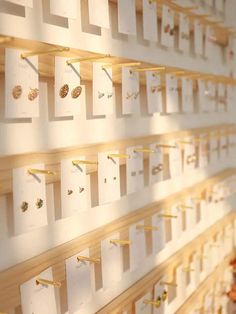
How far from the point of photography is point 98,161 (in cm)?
127

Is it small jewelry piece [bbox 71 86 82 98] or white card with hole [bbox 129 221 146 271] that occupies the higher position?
small jewelry piece [bbox 71 86 82 98]

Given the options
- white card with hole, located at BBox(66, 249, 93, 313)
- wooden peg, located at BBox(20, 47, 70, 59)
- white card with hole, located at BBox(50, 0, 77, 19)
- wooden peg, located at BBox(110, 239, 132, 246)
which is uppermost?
white card with hole, located at BBox(50, 0, 77, 19)

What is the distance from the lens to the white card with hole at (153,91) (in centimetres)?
149

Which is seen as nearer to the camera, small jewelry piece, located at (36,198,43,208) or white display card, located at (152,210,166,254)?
small jewelry piece, located at (36,198,43,208)

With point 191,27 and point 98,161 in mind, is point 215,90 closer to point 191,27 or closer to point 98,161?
point 191,27

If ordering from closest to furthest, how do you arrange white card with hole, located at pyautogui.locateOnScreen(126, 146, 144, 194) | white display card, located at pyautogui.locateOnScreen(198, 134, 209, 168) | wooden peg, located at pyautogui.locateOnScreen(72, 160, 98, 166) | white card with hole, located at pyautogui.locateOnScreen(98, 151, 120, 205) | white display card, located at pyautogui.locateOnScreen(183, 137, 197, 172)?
wooden peg, located at pyautogui.locateOnScreen(72, 160, 98, 166) < white card with hole, located at pyautogui.locateOnScreen(98, 151, 120, 205) < white card with hole, located at pyautogui.locateOnScreen(126, 146, 144, 194) < white display card, located at pyautogui.locateOnScreen(183, 137, 197, 172) < white display card, located at pyautogui.locateOnScreen(198, 134, 209, 168)

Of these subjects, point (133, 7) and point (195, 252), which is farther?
point (195, 252)

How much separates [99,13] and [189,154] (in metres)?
0.79

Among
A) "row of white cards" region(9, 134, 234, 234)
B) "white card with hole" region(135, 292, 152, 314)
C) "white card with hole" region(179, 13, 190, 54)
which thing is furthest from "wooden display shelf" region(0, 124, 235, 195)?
"white card with hole" region(135, 292, 152, 314)

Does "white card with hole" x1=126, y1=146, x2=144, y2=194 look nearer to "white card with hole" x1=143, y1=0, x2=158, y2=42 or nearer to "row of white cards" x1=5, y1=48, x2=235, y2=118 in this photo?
"row of white cards" x1=5, y1=48, x2=235, y2=118

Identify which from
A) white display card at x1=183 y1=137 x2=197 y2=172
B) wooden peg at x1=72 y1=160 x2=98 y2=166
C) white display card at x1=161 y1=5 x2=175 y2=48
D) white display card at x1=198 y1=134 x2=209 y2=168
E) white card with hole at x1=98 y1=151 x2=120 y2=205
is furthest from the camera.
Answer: white display card at x1=198 y1=134 x2=209 y2=168

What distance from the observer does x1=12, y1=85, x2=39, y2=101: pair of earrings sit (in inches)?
37.9

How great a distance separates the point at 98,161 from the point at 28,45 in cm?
39

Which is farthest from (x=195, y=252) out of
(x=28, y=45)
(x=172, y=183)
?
(x=28, y=45)
